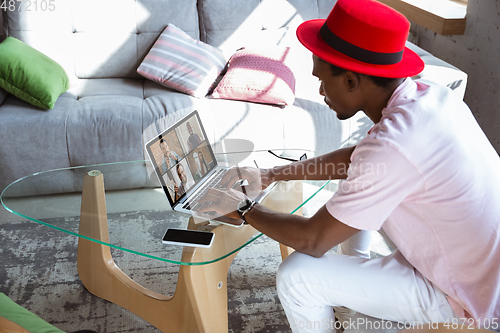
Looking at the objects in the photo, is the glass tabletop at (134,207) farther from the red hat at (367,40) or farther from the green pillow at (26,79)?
the green pillow at (26,79)

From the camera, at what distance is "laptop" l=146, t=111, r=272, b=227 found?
1.26 m

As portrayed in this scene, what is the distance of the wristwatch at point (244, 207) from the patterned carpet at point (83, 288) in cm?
30

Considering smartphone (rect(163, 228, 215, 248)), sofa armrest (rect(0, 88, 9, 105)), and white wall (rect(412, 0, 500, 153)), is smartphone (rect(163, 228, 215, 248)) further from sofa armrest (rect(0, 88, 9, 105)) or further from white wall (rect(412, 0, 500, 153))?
white wall (rect(412, 0, 500, 153))

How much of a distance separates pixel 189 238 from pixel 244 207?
0.57 ft

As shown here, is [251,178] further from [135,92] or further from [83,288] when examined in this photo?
[135,92]

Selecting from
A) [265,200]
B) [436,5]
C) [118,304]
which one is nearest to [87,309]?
[118,304]

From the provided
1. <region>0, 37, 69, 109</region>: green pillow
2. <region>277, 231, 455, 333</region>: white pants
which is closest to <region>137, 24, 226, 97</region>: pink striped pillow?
<region>0, 37, 69, 109</region>: green pillow

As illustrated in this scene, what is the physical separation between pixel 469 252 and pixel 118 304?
115cm

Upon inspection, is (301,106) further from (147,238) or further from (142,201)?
(147,238)

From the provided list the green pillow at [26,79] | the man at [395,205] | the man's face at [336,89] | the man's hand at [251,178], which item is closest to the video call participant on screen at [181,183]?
the man's hand at [251,178]

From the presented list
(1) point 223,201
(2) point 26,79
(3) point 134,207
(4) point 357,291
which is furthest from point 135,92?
(4) point 357,291

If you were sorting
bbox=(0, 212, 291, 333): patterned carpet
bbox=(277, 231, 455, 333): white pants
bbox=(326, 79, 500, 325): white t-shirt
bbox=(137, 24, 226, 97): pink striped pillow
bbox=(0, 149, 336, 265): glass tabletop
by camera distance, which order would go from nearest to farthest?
bbox=(326, 79, 500, 325): white t-shirt < bbox=(277, 231, 455, 333): white pants < bbox=(0, 149, 336, 265): glass tabletop < bbox=(0, 212, 291, 333): patterned carpet < bbox=(137, 24, 226, 97): pink striped pillow

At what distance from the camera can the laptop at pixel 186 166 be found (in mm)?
1264

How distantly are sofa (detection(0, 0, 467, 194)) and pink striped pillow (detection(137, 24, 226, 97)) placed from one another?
0.22 ft
